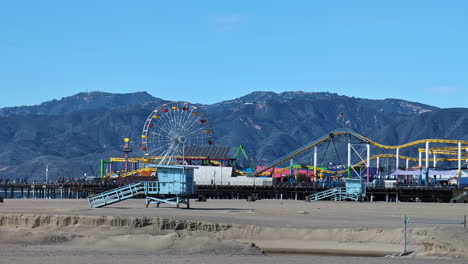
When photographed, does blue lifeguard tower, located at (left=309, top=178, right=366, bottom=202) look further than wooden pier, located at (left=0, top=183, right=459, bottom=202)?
No

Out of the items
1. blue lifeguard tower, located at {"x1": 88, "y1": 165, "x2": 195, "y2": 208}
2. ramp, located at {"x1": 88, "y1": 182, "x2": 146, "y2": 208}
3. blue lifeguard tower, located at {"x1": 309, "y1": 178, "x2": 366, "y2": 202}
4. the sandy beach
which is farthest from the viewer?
blue lifeguard tower, located at {"x1": 309, "y1": 178, "x2": 366, "y2": 202}

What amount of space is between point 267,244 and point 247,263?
1056cm

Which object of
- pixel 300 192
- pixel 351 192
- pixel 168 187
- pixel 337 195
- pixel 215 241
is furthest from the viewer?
pixel 300 192

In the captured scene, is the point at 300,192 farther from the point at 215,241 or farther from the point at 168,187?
the point at 215,241

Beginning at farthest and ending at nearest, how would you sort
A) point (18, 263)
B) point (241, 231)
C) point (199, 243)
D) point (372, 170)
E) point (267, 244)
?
point (372, 170) → point (241, 231) → point (267, 244) → point (199, 243) → point (18, 263)

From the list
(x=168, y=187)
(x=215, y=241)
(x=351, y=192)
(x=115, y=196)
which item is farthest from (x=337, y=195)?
(x=215, y=241)

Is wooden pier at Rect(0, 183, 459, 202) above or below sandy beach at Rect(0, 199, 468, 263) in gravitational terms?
above

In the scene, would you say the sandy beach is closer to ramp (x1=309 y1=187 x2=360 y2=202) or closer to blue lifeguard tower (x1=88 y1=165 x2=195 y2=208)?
blue lifeguard tower (x1=88 y1=165 x2=195 y2=208)

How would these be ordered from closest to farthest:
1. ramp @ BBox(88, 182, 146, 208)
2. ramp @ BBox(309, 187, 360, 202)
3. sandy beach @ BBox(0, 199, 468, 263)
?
sandy beach @ BBox(0, 199, 468, 263), ramp @ BBox(88, 182, 146, 208), ramp @ BBox(309, 187, 360, 202)

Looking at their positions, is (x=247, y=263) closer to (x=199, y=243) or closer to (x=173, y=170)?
(x=199, y=243)

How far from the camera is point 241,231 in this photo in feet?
127

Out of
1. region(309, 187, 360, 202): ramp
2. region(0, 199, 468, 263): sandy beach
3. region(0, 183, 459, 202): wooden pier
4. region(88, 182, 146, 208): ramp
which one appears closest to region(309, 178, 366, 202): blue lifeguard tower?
region(309, 187, 360, 202): ramp

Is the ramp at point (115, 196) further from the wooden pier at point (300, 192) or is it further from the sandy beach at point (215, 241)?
the wooden pier at point (300, 192)

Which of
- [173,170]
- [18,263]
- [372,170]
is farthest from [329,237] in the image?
[372,170]
